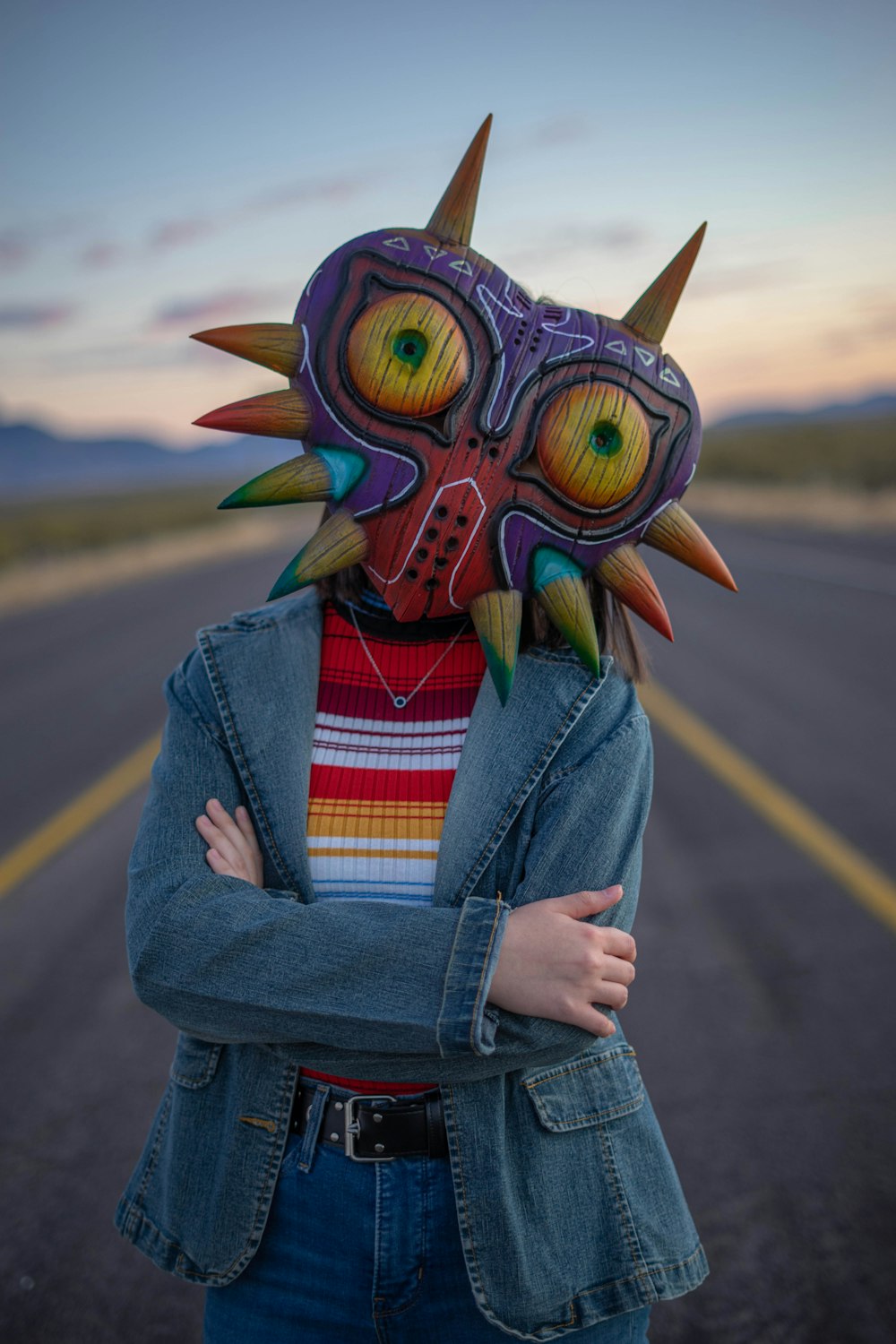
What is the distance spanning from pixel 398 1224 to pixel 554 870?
0.53 meters

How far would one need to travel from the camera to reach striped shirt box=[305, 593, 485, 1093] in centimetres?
156

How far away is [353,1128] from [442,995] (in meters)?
0.28

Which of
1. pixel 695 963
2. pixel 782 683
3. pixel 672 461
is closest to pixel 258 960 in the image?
pixel 672 461

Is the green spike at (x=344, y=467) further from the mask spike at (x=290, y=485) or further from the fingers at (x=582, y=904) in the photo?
the fingers at (x=582, y=904)

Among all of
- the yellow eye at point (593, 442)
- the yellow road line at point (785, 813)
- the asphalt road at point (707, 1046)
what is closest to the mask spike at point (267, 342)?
the yellow eye at point (593, 442)

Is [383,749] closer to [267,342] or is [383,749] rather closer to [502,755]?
[502,755]

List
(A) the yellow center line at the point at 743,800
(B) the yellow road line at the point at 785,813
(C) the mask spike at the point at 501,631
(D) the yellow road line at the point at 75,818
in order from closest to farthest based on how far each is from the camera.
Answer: (C) the mask spike at the point at 501,631 → (B) the yellow road line at the point at 785,813 → (A) the yellow center line at the point at 743,800 → (D) the yellow road line at the point at 75,818

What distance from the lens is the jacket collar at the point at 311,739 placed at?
152cm

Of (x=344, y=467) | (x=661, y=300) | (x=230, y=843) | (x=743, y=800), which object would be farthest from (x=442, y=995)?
(x=743, y=800)

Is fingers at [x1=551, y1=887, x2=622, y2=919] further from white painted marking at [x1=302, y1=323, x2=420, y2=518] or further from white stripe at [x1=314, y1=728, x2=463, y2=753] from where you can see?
white painted marking at [x1=302, y1=323, x2=420, y2=518]

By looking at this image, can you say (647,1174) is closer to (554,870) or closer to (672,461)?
(554,870)

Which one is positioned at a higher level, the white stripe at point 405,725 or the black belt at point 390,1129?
the white stripe at point 405,725

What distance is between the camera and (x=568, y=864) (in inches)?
58.5

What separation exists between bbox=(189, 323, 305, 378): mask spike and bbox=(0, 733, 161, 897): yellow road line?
398 centimetres
